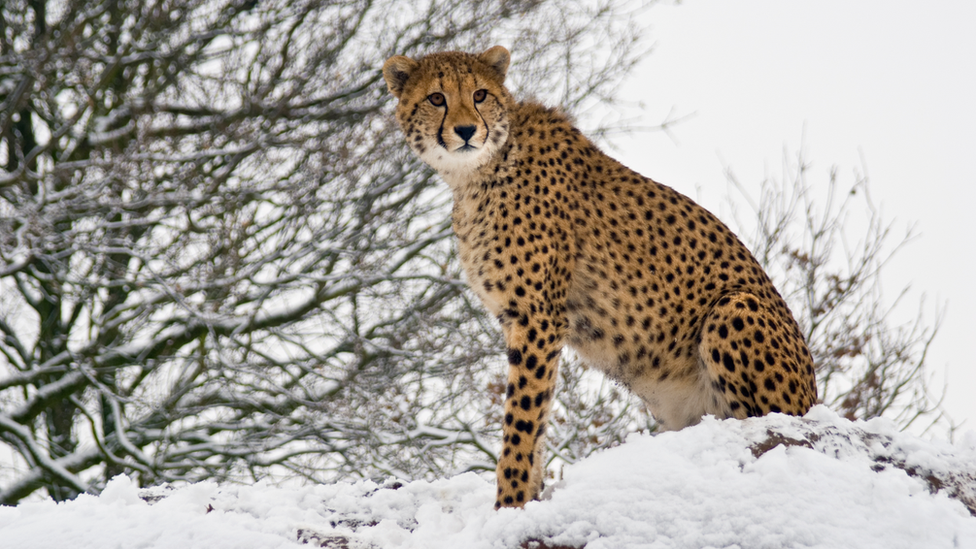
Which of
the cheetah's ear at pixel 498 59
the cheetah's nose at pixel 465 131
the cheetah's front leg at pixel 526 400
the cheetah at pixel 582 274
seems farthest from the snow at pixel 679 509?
the cheetah's ear at pixel 498 59

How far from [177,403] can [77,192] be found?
2.42 metres

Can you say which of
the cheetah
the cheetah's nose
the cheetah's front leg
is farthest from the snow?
the cheetah's nose

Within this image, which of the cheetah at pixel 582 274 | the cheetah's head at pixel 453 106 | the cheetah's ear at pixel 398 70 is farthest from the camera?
the cheetah's ear at pixel 398 70

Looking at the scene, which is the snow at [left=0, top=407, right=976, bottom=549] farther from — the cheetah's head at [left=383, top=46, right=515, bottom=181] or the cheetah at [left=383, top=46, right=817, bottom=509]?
the cheetah's head at [left=383, top=46, right=515, bottom=181]

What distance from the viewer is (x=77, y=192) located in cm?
813

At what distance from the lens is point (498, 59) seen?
4441mm

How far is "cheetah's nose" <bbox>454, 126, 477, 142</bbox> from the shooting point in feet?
13.0

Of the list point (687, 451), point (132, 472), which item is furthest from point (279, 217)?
point (687, 451)

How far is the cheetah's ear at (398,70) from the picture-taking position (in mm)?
4320

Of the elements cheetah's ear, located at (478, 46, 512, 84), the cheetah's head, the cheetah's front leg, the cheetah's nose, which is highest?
cheetah's ear, located at (478, 46, 512, 84)

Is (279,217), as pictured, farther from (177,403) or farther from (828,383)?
(828,383)

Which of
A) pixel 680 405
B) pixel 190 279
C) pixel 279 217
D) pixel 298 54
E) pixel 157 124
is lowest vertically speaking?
pixel 680 405

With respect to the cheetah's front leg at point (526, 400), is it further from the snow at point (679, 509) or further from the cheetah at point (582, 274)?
the snow at point (679, 509)

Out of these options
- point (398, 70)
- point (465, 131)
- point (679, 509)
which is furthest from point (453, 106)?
point (679, 509)
